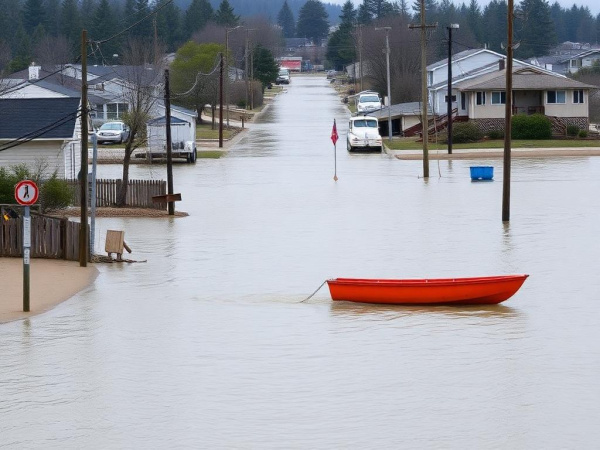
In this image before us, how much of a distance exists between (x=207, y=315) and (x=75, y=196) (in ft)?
67.5

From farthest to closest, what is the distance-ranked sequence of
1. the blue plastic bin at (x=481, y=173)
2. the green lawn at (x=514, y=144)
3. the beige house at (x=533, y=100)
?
the beige house at (x=533, y=100) < the green lawn at (x=514, y=144) < the blue plastic bin at (x=481, y=173)

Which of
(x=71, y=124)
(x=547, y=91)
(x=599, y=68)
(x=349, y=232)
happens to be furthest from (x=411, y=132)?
(x=599, y=68)

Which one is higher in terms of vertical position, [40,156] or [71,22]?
[71,22]

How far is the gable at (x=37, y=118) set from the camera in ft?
152

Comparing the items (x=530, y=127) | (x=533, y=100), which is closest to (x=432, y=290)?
(x=530, y=127)

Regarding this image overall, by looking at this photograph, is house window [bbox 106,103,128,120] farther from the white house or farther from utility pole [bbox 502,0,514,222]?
utility pole [bbox 502,0,514,222]

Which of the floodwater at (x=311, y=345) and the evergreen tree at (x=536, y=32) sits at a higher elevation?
the evergreen tree at (x=536, y=32)

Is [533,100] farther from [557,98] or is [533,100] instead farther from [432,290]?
[432,290]

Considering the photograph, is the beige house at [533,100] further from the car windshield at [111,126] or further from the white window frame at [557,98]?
the car windshield at [111,126]

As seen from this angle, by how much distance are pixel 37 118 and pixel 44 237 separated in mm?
18210

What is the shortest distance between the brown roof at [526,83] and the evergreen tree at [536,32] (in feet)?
311

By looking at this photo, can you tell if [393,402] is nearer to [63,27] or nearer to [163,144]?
[163,144]

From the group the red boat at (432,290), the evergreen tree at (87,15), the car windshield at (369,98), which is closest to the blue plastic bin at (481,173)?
the red boat at (432,290)

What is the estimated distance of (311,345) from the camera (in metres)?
21.6
